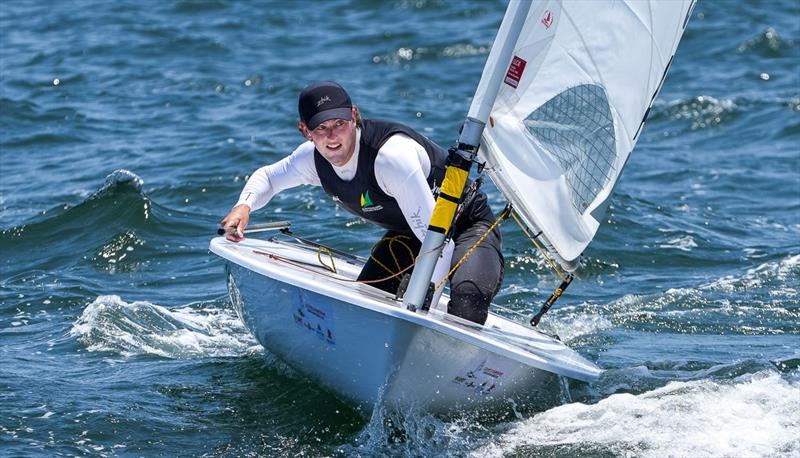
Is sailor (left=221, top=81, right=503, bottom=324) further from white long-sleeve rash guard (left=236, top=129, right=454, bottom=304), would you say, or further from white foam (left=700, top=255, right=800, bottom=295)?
white foam (left=700, top=255, right=800, bottom=295)

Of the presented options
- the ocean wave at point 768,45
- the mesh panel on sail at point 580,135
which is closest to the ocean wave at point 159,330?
the mesh panel on sail at point 580,135

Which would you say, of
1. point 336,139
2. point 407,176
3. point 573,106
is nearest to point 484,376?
point 407,176

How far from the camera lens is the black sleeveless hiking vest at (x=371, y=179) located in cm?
492

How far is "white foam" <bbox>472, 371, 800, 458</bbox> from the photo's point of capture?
477 centimetres

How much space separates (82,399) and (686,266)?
434 centimetres

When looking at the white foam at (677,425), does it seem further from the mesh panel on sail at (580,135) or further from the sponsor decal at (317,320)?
the mesh panel on sail at (580,135)

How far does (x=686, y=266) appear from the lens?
8055mm

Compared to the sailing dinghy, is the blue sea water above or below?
below

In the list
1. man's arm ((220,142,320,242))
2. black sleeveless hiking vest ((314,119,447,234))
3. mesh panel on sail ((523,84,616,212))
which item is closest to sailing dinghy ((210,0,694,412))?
mesh panel on sail ((523,84,616,212))

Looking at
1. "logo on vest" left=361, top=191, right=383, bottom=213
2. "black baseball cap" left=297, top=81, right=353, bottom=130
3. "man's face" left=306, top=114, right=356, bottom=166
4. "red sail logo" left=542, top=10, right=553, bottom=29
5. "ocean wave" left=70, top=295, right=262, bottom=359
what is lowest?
"ocean wave" left=70, top=295, right=262, bottom=359

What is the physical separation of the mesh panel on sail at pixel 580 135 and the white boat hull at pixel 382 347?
75 cm

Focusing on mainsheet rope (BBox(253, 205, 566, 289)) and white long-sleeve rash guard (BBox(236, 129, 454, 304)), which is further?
mainsheet rope (BBox(253, 205, 566, 289))

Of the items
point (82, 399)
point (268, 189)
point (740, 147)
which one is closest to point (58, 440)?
point (82, 399)

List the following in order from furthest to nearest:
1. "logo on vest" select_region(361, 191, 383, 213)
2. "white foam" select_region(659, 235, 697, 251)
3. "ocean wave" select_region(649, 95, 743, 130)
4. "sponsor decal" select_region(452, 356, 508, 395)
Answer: "ocean wave" select_region(649, 95, 743, 130)
"white foam" select_region(659, 235, 697, 251)
"logo on vest" select_region(361, 191, 383, 213)
"sponsor decal" select_region(452, 356, 508, 395)
